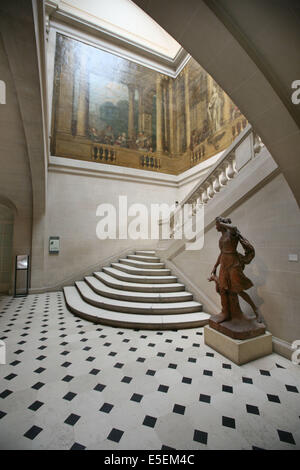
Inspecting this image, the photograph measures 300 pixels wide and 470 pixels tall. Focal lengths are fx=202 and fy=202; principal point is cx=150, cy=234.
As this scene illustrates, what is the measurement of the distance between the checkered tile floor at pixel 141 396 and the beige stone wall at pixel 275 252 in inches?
27.3

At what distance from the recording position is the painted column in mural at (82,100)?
9.05 metres

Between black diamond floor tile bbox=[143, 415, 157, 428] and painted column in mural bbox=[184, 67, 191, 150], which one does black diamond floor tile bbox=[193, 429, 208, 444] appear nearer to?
black diamond floor tile bbox=[143, 415, 157, 428]

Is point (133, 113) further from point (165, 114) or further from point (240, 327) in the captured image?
point (240, 327)

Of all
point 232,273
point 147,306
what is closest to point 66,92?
point 147,306

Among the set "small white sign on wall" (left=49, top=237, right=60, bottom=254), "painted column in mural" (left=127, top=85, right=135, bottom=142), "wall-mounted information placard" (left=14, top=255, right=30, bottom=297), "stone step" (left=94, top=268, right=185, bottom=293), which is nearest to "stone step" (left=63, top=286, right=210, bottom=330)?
"stone step" (left=94, top=268, right=185, bottom=293)

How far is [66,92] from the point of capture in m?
8.88

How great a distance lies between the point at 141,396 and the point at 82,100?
10943mm

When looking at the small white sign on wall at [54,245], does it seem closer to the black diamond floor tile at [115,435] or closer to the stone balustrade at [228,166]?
the stone balustrade at [228,166]

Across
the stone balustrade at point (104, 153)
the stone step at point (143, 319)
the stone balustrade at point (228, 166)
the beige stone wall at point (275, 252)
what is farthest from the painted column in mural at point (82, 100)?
the beige stone wall at point (275, 252)

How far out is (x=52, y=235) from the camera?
26.6 ft

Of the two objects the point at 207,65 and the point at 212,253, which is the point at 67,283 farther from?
the point at 207,65

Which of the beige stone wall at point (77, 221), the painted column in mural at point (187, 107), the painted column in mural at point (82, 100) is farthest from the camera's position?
the painted column in mural at point (187, 107)

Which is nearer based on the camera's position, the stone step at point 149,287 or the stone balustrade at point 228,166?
the stone balustrade at point 228,166

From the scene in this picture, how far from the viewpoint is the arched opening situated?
26.0 ft
